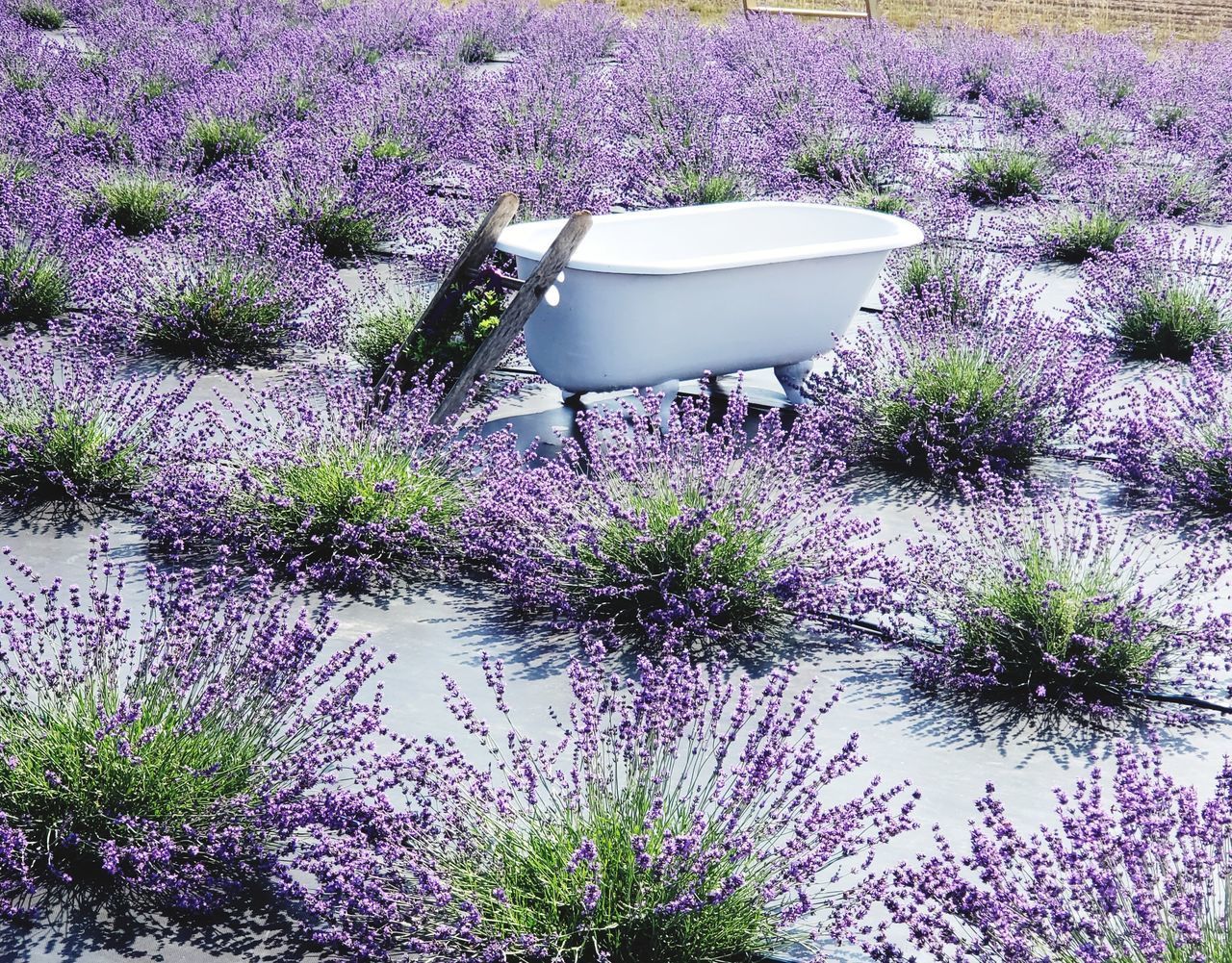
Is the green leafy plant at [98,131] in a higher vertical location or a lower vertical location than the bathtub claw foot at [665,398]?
higher

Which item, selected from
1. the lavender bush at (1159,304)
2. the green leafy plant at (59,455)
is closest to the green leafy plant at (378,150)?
the green leafy plant at (59,455)

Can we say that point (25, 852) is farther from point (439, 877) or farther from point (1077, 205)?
point (1077, 205)

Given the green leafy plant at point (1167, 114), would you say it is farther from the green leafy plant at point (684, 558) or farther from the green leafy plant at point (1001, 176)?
the green leafy plant at point (684, 558)

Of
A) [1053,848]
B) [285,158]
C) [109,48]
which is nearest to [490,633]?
[1053,848]

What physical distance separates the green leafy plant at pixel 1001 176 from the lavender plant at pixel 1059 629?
5.05 meters

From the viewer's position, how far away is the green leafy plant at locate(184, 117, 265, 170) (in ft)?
25.1

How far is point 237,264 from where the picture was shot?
16.0ft

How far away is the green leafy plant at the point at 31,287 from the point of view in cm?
500

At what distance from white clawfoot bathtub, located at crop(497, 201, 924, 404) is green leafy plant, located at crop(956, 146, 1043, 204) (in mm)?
3220

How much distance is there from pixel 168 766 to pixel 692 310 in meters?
2.45

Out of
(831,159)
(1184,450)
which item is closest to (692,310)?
(1184,450)

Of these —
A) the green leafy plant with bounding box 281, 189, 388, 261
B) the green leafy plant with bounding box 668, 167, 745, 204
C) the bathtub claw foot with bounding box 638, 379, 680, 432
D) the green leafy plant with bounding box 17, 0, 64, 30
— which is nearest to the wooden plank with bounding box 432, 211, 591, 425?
the bathtub claw foot with bounding box 638, 379, 680, 432

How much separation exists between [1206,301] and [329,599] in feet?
11.8

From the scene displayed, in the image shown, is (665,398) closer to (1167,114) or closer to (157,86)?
(157,86)
